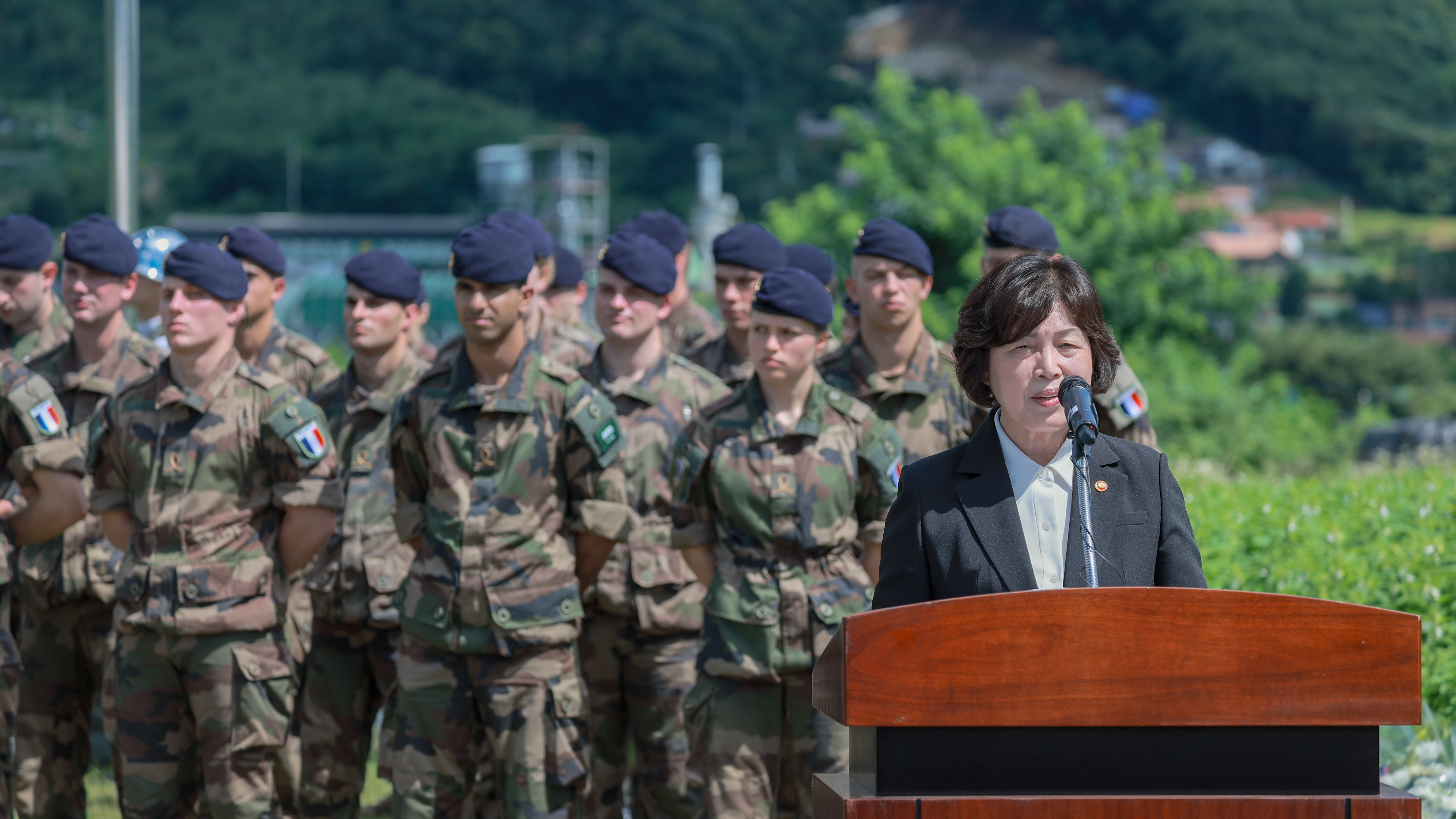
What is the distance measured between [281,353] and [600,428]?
8.07 ft

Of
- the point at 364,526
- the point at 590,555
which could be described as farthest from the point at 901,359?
the point at 364,526

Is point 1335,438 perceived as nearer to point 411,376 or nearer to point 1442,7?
point 411,376

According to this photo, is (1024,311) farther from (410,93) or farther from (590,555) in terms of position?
(410,93)

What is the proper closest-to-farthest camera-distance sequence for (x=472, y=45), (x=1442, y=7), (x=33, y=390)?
(x=33, y=390), (x=1442, y=7), (x=472, y=45)

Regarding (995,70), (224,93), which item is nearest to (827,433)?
(224,93)

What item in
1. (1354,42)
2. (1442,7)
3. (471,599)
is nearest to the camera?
(471,599)

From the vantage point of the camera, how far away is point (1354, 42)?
102 m

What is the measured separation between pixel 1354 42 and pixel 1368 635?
10951 centimetres

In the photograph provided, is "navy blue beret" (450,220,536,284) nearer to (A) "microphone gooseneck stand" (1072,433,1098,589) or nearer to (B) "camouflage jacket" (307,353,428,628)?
(B) "camouflage jacket" (307,353,428,628)

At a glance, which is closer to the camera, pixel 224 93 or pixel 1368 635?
pixel 1368 635

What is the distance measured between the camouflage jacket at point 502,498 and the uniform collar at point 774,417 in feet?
1.47

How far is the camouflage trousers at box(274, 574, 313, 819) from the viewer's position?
6.12 m

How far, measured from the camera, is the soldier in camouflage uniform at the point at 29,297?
668 cm

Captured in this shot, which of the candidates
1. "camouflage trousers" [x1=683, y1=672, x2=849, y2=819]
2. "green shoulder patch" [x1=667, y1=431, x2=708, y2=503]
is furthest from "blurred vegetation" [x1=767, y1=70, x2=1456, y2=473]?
"camouflage trousers" [x1=683, y1=672, x2=849, y2=819]
